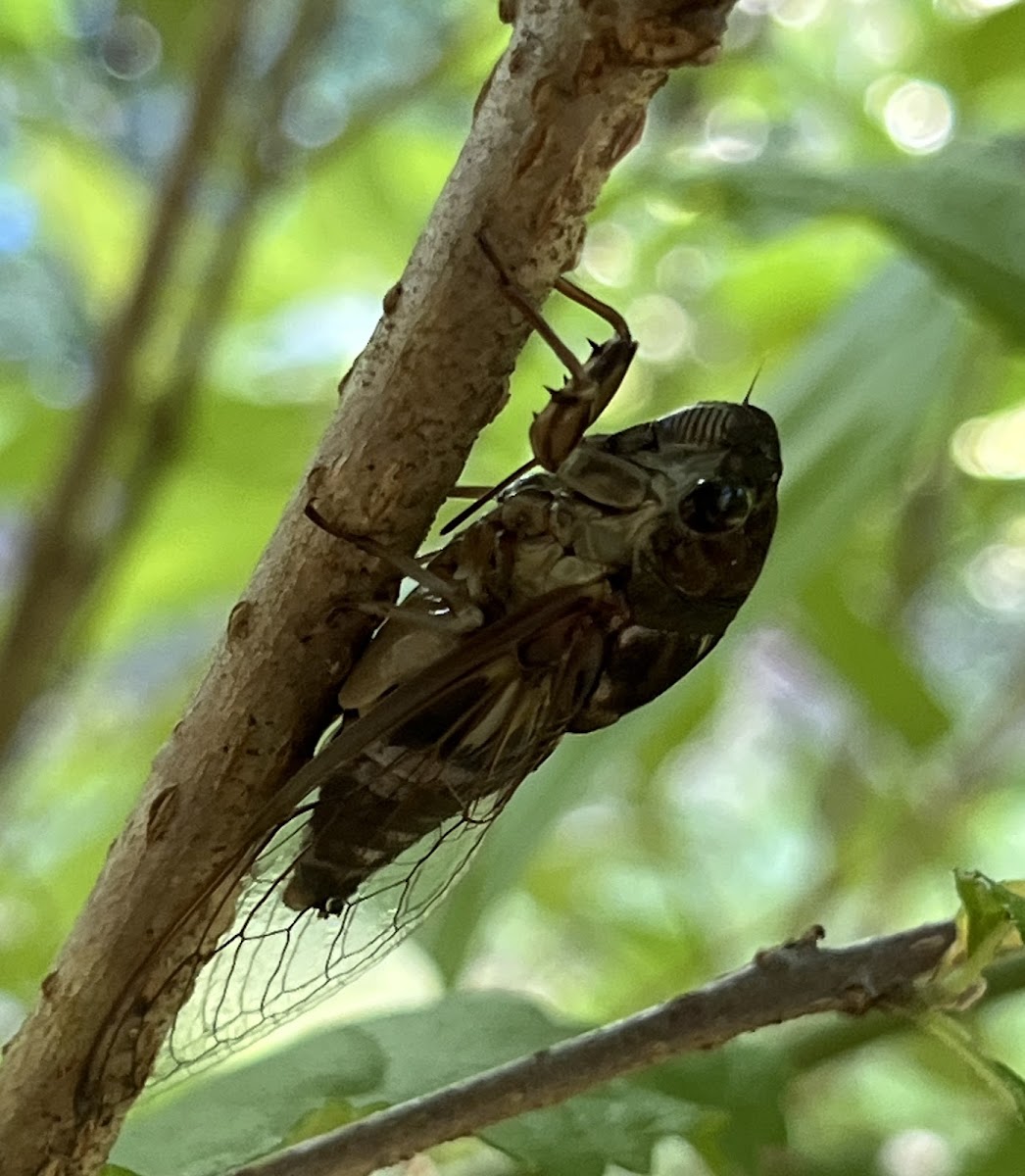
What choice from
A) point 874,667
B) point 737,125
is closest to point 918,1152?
point 874,667

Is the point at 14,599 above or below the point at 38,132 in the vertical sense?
below

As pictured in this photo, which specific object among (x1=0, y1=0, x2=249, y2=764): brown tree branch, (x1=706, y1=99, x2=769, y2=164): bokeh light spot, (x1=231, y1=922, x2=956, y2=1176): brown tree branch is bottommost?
(x1=231, y1=922, x2=956, y2=1176): brown tree branch

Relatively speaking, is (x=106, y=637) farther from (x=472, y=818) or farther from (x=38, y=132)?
(x=472, y=818)

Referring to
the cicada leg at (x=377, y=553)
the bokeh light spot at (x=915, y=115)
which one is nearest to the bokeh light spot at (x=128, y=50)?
the bokeh light spot at (x=915, y=115)

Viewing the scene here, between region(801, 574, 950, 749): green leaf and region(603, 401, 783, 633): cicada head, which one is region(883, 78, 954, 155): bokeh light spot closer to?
region(801, 574, 950, 749): green leaf

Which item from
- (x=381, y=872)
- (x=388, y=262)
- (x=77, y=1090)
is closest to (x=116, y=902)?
(x=77, y=1090)

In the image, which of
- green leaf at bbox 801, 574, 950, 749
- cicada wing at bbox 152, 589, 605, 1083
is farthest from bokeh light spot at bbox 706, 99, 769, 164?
cicada wing at bbox 152, 589, 605, 1083

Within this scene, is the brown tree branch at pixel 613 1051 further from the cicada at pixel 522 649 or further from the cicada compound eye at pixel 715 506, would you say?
the cicada compound eye at pixel 715 506
